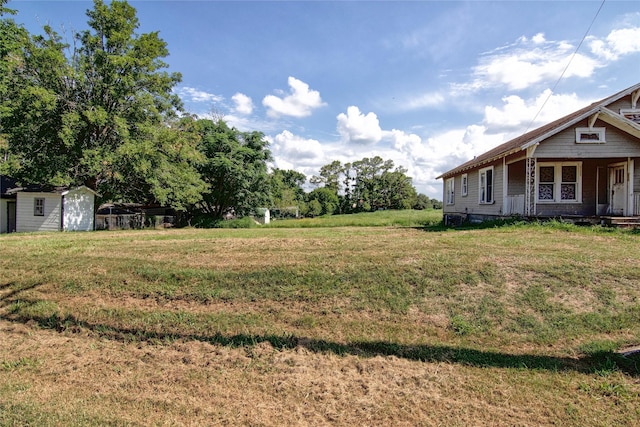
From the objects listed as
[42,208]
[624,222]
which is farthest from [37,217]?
[624,222]

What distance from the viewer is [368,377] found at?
394 centimetres

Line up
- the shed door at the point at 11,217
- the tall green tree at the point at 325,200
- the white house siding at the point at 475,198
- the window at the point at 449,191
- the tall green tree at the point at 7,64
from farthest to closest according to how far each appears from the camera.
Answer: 1. the tall green tree at the point at 325,200
2. the window at the point at 449,191
3. the shed door at the point at 11,217
4. the tall green tree at the point at 7,64
5. the white house siding at the point at 475,198

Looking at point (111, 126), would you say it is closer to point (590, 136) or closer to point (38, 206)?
point (38, 206)

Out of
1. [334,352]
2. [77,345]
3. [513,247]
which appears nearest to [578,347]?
[334,352]

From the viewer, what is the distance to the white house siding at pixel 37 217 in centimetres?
1928

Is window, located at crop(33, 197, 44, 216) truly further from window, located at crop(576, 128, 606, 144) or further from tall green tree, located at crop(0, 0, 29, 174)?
window, located at crop(576, 128, 606, 144)

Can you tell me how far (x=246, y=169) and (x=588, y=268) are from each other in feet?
71.9

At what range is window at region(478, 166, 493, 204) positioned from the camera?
15898mm

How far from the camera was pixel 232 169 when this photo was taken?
2450 centimetres

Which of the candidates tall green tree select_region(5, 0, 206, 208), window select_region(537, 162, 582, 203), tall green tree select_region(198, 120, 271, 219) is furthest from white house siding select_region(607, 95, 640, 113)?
tall green tree select_region(5, 0, 206, 208)

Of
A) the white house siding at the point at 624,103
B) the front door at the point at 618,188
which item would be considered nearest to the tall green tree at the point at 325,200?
the white house siding at the point at 624,103

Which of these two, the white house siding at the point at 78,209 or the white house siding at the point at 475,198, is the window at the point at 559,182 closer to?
the white house siding at the point at 475,198

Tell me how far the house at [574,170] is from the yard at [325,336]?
5.96 metres

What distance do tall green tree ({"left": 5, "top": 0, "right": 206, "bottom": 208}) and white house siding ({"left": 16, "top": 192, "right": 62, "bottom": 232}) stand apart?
1036mm
